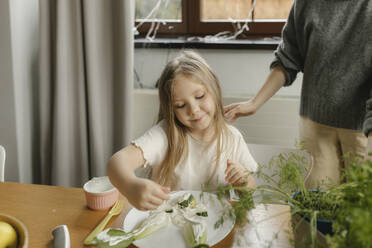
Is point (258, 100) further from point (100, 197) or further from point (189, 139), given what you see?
point (100, 197)

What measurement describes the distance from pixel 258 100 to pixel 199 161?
1.10ft

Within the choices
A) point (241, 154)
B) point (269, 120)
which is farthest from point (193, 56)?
point (269, 120)

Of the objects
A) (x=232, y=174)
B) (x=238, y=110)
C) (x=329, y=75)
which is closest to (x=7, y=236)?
(x=232, y=174)

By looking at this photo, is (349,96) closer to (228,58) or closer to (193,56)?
(193,56)

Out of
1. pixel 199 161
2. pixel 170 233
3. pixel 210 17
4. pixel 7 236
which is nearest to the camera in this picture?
pixel 7 236

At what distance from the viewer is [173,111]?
129cm

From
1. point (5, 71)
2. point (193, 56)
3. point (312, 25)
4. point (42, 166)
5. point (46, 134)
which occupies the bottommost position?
point (42, 166)

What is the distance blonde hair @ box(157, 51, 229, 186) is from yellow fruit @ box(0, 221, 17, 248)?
63cm

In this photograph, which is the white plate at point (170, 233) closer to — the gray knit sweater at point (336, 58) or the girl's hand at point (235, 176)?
the girl's hand at point (235, 176)

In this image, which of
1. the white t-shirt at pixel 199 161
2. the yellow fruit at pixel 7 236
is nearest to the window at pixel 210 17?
the white t-shirt at pixel 199 161

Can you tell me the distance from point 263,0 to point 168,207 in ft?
5.49

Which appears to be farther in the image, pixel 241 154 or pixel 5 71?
pixel 5 71

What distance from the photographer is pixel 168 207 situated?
0.99 m

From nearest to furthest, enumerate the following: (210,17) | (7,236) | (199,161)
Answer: (7,236) → (199,161) → (210,17)
